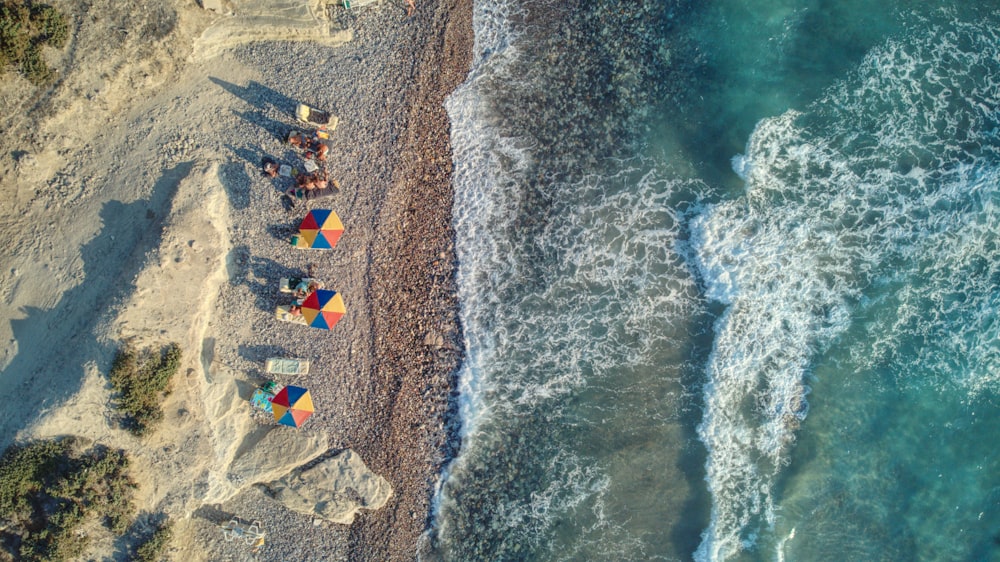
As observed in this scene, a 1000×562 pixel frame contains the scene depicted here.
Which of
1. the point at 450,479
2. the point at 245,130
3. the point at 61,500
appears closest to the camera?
the point at 61,500

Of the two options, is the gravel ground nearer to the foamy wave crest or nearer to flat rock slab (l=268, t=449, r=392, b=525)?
flat rock slab (l=268, t=449, r=392, b=525)

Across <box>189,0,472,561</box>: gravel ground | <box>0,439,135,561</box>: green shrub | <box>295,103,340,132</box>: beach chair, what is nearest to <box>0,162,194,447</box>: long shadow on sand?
<box>0,439,135,561</box>: green shrub

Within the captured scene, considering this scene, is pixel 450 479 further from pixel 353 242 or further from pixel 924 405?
pixel 924 405

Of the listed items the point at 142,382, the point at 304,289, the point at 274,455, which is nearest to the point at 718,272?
the point at 304,289

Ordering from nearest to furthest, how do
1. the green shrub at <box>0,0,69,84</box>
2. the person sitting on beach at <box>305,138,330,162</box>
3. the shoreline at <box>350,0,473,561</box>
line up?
the green shrub at <box>0,0,69,84</box> < the person sitting on beach at <box>305,138,330,162</box> < the shoreline at <box>350,0,473,561</box>

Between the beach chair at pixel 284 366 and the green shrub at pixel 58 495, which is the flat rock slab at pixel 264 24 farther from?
the green shrub at pixel 58 495

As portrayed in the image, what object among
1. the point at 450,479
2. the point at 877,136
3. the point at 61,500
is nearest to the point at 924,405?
the point at 877,136

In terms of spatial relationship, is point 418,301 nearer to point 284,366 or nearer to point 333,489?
point 284,366
